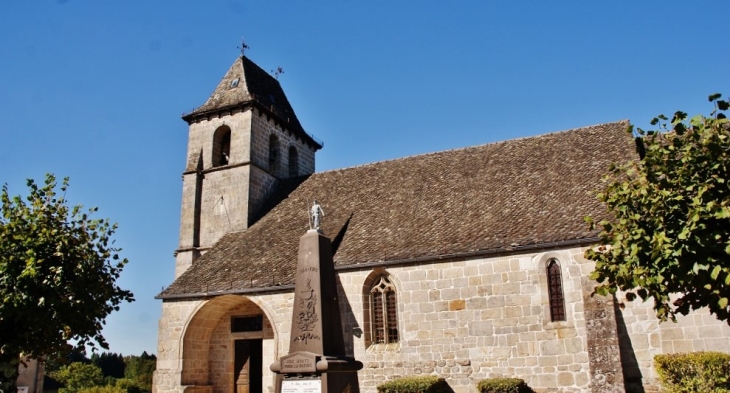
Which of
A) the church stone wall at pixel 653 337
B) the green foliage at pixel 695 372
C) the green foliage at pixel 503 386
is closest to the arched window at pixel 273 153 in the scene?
the green foliage at pixel 503 386

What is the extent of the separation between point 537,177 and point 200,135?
12994mm

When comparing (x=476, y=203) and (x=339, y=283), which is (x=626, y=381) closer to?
(x=476, y=203)

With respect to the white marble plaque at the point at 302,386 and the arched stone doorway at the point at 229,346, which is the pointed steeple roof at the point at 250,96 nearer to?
the arched stone doorway at the point at 229,346

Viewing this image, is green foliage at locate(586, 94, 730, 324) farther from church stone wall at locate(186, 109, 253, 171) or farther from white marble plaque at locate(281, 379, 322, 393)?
church stone wall at locate(186, 109, 253, 171)

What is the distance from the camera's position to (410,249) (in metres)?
16.4

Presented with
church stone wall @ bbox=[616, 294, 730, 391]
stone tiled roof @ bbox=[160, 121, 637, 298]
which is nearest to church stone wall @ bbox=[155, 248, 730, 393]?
church stone wall @ bbox=[616, 294, 730, 391]

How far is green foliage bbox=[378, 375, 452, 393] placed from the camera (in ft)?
46.9

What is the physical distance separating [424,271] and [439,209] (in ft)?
8.50

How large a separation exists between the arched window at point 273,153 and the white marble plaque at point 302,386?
14.7 m

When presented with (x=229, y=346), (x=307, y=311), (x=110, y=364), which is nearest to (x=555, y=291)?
(x=307, y=311)

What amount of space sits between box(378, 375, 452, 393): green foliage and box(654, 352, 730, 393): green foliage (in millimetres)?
4674

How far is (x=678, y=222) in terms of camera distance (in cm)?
740

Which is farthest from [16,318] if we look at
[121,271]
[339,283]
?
[339,283]

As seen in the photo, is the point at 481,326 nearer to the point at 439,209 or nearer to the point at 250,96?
the point at 439,209
